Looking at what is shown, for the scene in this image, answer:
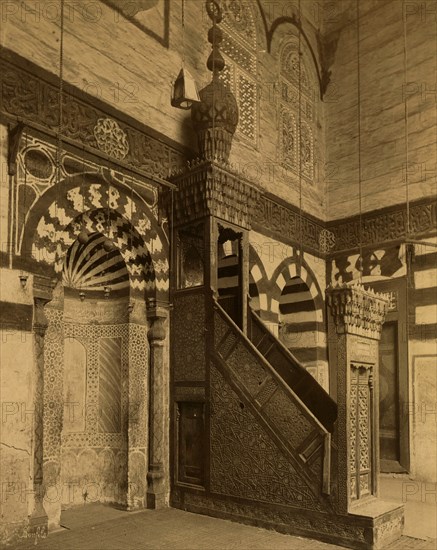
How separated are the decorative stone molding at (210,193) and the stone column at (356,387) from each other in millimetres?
1498

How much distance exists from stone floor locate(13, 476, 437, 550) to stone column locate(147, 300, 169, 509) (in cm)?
19

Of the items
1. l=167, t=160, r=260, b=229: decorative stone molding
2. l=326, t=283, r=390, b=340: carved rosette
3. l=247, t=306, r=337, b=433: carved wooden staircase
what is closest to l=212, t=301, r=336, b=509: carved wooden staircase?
l=247, t=306, r=337, b=433: carved wooden staircase

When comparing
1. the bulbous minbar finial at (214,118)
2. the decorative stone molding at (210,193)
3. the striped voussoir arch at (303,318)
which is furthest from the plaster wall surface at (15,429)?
the striped voussoir arch at (303,318)

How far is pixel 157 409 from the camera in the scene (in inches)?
210

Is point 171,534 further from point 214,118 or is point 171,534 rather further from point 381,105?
point 381,105

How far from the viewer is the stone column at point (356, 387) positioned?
166 inches

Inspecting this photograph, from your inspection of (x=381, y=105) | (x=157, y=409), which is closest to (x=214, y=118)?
(x=157, y=409)

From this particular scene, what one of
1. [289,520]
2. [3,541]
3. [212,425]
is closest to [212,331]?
[212,425]

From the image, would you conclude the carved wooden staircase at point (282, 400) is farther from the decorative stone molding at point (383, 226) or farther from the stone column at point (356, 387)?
the decorative stone molding at point (383, 226)

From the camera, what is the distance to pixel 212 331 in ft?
17.1

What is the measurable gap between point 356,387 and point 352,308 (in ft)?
1.86

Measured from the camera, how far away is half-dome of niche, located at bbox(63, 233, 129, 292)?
5.56m

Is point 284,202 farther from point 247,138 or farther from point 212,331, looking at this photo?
point 212,331

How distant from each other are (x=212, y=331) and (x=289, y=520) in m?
1.57
